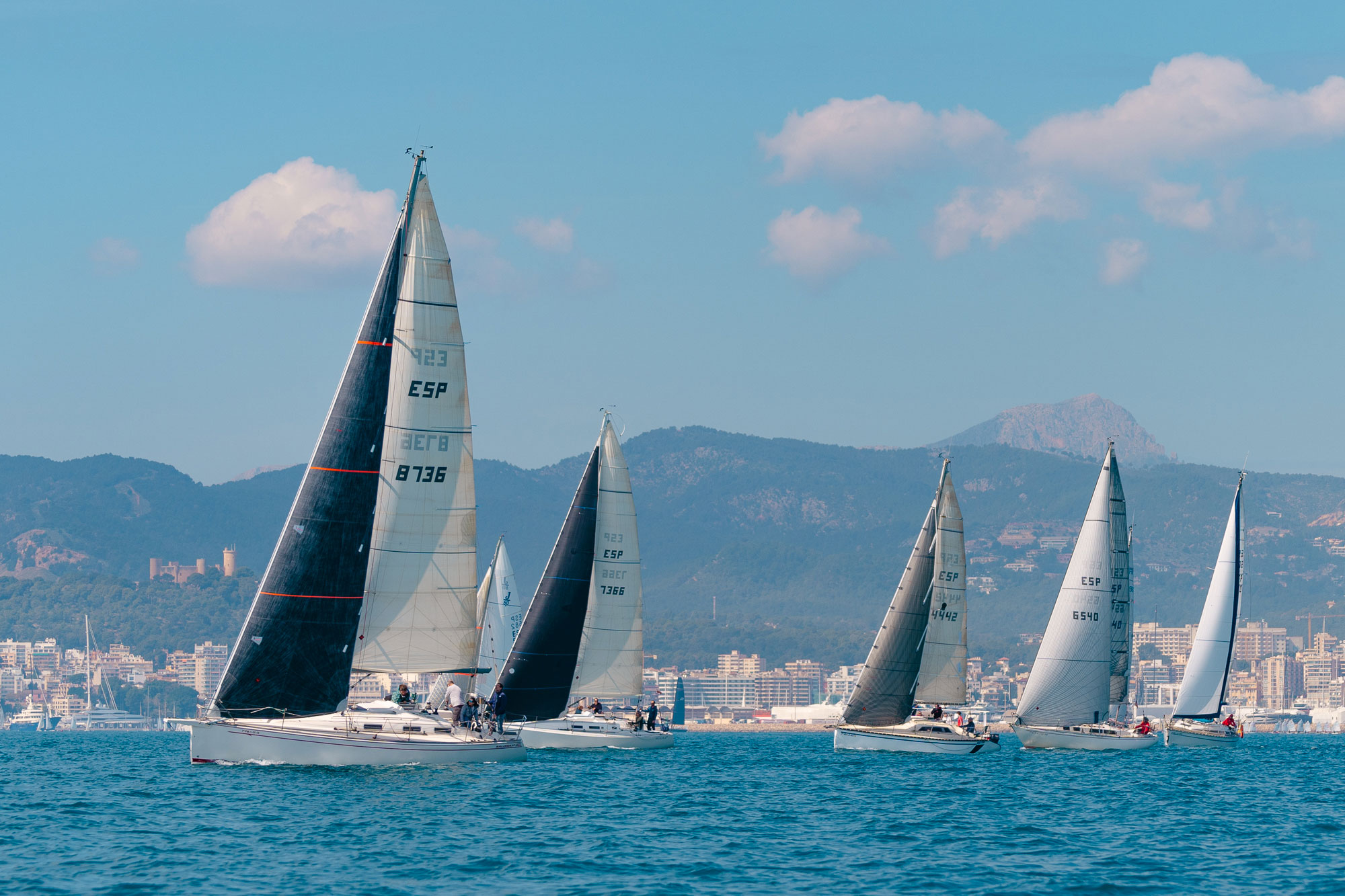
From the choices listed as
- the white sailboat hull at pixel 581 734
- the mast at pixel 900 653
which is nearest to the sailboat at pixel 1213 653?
the mast at pixel 900 653

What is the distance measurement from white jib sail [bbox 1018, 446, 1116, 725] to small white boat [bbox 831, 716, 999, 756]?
3.87m

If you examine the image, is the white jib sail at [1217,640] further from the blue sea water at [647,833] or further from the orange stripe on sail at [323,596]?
the orange stripe on sail at [323,596]

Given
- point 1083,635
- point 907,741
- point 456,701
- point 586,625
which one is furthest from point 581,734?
point 1083,635

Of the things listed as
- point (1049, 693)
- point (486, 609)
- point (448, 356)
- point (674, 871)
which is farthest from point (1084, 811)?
point (486, 609)

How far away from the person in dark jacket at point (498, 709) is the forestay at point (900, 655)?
510 inches

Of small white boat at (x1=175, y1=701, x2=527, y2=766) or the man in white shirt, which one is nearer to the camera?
small white boat at (x1=175, y1=701, x2=527, y2=766)

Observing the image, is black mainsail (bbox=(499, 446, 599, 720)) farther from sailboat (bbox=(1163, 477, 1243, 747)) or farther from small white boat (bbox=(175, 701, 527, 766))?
sailboat (bbox=(1163, 477, 1243, 747))

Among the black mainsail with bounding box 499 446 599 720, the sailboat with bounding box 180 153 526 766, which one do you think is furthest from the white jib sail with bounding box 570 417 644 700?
the sailboat with bounding box 180 153 526 766

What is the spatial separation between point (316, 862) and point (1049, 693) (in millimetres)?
39521

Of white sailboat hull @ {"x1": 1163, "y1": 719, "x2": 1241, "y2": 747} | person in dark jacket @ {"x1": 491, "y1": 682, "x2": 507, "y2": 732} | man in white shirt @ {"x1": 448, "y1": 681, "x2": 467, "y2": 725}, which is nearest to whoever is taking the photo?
man in white shirt @ {"x1": 448, "y1": 681, "x2": 467, "y2": 725}

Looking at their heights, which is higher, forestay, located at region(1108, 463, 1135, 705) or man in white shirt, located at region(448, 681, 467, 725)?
forestay, located at region(1108, 463, 1135, 705)

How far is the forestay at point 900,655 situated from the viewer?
57531mm

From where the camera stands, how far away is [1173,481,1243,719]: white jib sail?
73625 millimetres

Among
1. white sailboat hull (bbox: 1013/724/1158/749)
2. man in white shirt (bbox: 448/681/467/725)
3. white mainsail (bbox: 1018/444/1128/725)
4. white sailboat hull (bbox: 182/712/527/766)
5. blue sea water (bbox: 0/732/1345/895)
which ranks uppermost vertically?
white mainsail (bbox: 1018/444/1128/725)
